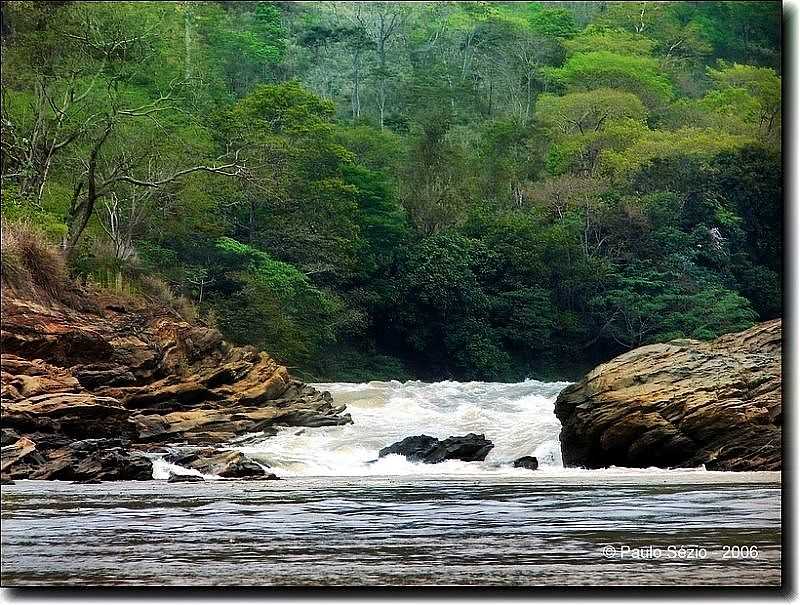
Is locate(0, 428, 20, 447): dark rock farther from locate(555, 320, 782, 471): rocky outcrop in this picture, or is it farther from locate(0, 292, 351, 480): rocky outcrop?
locate(555, 320, 782, 471): rocky outcrop

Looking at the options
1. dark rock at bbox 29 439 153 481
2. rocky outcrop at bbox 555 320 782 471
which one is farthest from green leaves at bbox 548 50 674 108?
dark rock at bbox 29 439 153 481

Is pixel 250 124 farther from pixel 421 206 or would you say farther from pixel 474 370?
pixel 474 370

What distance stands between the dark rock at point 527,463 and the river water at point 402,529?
16.8 inches

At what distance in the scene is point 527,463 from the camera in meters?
12.9

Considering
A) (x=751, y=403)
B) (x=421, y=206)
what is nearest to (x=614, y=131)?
(x=421, y=206)

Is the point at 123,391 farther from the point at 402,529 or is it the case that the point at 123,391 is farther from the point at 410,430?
the point at 402,529

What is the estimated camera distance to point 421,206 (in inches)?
984

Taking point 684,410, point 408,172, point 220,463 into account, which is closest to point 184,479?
point 220,463

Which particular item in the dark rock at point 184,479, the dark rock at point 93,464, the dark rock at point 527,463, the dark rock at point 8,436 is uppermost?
the dark rock at point 8,436

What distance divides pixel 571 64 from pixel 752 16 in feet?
43.2

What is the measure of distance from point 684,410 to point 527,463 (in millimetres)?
1634

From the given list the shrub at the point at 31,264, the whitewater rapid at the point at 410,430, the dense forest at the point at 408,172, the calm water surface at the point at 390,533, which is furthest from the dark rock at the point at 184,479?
the dense forest at the point at 408,172

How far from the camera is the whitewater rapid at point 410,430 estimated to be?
12641mm

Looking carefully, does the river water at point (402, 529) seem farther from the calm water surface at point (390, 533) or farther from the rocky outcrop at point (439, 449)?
the rocky outcrop at point (439, 449)
